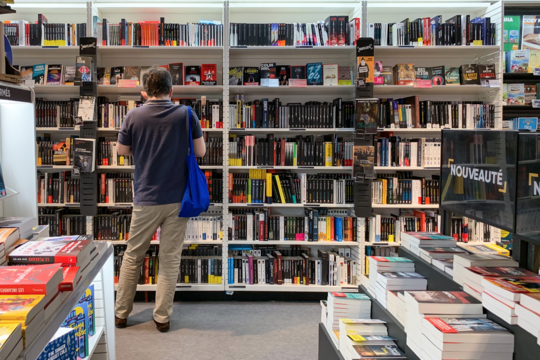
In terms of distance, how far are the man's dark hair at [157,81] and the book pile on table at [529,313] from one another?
2.28 m

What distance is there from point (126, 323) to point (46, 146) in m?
1.71

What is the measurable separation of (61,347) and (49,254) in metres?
0.37

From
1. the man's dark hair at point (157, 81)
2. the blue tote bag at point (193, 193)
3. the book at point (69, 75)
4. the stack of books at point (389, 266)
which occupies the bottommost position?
the stack of books at point (389, 266)

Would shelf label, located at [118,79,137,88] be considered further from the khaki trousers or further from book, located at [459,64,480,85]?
book, located at [459,64,480,85]

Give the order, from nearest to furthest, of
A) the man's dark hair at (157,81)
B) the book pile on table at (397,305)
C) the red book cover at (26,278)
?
the red book cover at (26,278) → the book pile on table at (397,305) → the man's dark hair at (157,81)

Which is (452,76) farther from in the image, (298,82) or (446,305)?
(446,305)

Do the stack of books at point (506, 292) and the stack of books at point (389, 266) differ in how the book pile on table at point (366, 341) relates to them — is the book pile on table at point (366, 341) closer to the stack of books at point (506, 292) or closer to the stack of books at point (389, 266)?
the stack of books at point (389, 266)

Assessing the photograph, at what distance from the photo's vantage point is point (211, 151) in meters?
3.49

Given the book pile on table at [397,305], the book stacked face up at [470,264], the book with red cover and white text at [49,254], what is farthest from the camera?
the book pile on table at [397,305]

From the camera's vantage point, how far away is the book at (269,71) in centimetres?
351

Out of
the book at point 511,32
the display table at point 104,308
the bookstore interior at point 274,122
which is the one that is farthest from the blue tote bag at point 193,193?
the book at point 511,32

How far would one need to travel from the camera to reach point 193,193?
2688 mm

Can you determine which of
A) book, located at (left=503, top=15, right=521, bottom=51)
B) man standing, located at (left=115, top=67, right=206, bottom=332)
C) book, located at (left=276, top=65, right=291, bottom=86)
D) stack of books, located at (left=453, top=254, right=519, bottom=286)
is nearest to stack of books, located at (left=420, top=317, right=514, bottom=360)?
stack of books, located at (left=453, top=254, right=519, bottom=286)

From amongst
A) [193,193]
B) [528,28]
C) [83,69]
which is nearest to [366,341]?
[193,193]
